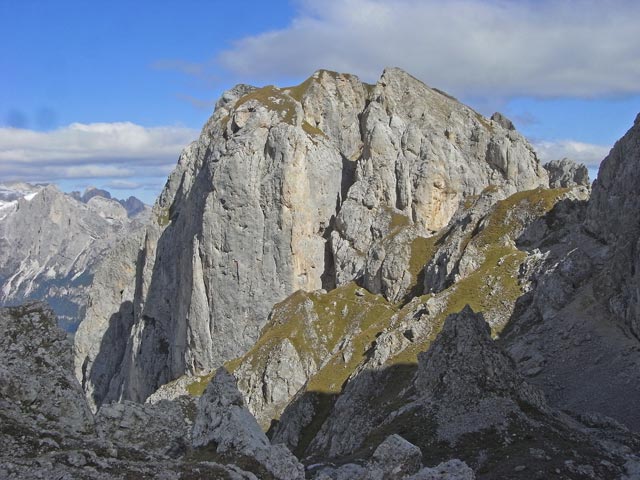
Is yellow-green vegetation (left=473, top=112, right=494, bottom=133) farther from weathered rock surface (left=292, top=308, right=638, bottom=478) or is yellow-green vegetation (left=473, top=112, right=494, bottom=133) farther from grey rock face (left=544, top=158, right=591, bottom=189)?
weathered rock surface (left=292, top=308, right=638, bottom=478)

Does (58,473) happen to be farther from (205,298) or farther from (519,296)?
(205,298)

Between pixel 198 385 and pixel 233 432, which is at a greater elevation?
pixel 233 432

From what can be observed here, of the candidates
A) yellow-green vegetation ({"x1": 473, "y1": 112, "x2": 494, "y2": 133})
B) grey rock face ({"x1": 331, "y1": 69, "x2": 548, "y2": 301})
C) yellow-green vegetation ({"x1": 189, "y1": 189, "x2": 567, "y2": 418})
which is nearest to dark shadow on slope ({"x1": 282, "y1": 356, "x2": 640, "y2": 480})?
yellow-green vegetation ({"x1": 189, "y1": 189, "x2": 567, "y2": 418})

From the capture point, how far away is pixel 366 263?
A: 381 ft

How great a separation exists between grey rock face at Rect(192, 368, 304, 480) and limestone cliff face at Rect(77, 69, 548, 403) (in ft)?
281

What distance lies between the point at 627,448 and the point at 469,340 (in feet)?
42.3

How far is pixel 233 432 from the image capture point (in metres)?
30.1

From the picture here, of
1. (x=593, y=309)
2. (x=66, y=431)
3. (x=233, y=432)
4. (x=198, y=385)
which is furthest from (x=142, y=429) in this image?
(x=198, y=385)

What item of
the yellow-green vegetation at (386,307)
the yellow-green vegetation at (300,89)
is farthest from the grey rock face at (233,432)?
the yellow-green vegetation at (300,89)

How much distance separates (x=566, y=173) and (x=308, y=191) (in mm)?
58830

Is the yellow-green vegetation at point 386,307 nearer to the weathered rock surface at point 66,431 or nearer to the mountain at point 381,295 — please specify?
the mountain at point 381,295

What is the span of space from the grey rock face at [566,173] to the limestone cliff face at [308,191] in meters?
7.45

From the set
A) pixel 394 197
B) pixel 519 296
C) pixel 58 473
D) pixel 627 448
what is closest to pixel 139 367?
pixel 394 197

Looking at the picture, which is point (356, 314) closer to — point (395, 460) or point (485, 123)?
point (485, 123)
